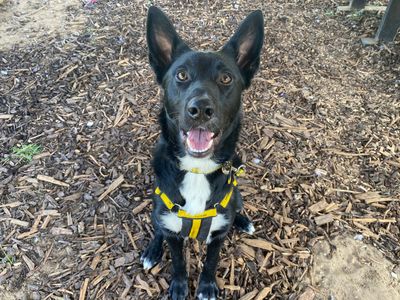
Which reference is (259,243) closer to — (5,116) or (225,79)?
(225,79)

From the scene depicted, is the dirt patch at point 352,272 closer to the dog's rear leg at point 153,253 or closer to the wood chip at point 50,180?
the dog's rear leg at point 153,253

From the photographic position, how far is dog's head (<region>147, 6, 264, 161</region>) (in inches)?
97.7

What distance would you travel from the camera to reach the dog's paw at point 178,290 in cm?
318

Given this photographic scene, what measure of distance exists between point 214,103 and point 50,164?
2.36 metres

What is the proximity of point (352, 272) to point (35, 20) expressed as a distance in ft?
18.3

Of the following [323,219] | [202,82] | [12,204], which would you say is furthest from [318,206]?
[12,204]

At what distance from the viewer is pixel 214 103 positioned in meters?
2.46

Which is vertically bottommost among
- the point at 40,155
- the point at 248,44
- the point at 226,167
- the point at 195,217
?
the point at 40,155

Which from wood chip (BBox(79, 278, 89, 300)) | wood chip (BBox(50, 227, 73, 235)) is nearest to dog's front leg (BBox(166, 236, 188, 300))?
wood chip (BBox(79, 278, 89, 300))

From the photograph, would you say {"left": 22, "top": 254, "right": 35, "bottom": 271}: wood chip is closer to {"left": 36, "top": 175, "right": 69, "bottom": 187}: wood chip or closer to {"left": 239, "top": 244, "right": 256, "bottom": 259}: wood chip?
{"left": 36, "top": 175, "right": 69, "bottom": 187}: wood chip

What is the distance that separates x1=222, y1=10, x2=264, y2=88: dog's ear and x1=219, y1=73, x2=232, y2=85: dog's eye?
0.85ft

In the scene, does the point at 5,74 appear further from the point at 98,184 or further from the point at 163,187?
the point at 163,187

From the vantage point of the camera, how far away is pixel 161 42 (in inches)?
112

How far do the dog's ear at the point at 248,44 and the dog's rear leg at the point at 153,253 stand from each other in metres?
1.53
